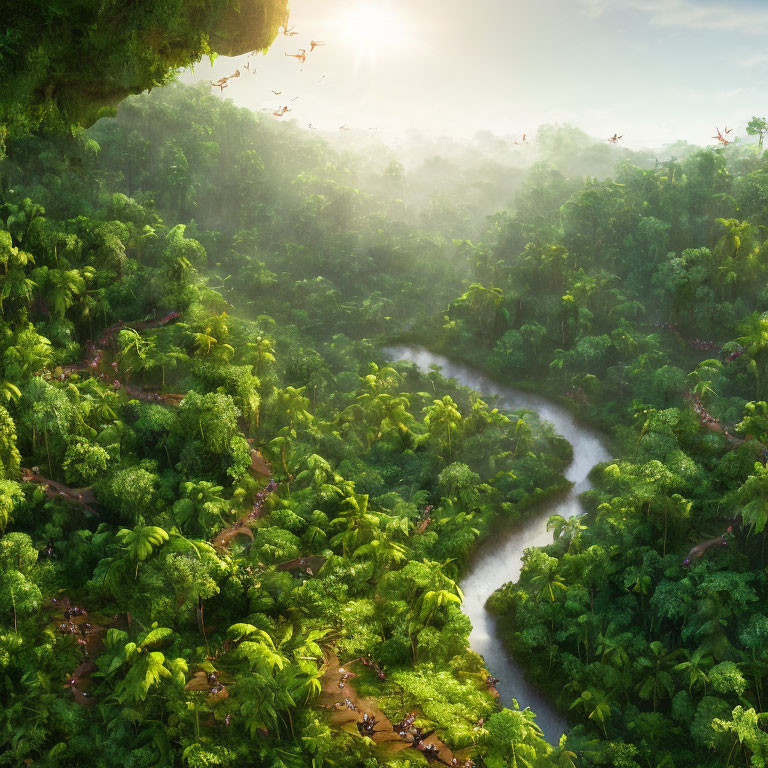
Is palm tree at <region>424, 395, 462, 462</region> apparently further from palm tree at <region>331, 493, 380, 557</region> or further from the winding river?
palm tree at <region>331, 493, 380, 557</region>

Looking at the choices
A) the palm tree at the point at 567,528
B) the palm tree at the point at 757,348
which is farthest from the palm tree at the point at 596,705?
the palm tree at the point at 757,348

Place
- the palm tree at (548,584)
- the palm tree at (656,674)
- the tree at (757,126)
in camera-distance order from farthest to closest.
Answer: the tree at (757,126)
the palm tree at (548,584)
the palm tree at (656,674)

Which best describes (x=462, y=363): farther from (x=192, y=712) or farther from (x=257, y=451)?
(x=192, y=712)

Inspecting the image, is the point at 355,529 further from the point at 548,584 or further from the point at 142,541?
the point at 548,584

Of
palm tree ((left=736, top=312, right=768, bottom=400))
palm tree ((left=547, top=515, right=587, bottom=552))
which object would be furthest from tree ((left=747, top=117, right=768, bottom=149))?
palm tree ((left=547, top=515, right=587, bottom=552))

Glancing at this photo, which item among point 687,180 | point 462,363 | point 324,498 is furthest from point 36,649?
point 687,180

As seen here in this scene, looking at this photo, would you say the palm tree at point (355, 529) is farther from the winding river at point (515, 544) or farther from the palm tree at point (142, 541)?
the palm tree at point (142, 541)

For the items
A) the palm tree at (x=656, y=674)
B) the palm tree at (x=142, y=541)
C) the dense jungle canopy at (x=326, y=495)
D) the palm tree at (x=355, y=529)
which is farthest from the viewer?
the palm tree at (x=355, y=529)

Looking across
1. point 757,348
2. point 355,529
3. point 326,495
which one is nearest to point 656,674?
point 355,529
